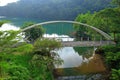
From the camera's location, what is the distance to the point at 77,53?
1022 inches

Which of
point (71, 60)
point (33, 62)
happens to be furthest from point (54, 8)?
point (33, 62)

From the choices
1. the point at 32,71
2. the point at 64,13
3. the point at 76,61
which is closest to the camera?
the point at 32,71

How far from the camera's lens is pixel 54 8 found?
8444 cm

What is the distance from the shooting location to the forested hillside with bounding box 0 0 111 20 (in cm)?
7231

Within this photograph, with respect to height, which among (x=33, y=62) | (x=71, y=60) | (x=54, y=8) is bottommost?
(x=71, y=60)

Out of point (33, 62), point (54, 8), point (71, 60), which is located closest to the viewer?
point (33, 62)

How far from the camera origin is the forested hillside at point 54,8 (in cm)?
7231

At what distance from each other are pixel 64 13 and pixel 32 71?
6193 cm

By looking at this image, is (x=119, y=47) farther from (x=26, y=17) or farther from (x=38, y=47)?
(x=26, y=17)

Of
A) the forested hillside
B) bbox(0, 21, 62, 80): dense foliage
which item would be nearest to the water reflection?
bbox(0, 21, 62, 80): dense foliage

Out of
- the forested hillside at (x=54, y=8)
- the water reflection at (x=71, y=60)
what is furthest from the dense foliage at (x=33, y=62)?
the forested hillside at (x=54, y=8)

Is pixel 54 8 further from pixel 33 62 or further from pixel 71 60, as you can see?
pixel 33 62

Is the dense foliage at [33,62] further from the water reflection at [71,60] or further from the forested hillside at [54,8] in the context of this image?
the forested hillside at [54,8]

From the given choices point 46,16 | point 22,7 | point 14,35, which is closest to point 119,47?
point 14,35
